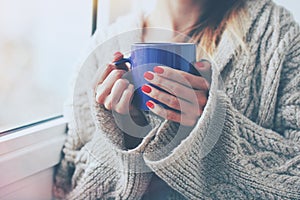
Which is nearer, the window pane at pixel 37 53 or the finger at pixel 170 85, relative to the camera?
the finger at pixel 170 85

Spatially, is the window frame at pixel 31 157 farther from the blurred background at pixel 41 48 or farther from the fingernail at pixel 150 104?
the fingernail at pixel 150 104

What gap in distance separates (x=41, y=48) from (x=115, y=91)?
270mm

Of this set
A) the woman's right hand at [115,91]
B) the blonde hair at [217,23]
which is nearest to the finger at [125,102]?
the woman's right hand at [115,91]

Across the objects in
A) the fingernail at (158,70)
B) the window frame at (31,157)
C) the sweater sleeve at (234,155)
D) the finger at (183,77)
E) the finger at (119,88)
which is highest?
the fingernail at (158,70)

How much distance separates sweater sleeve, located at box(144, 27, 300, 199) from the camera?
1.64 ft

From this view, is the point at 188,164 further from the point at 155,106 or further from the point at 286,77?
the point at 286,77

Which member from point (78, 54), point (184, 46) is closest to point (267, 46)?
point (184, 46)

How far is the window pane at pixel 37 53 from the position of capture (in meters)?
0.61

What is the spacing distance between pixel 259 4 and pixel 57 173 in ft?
1.43

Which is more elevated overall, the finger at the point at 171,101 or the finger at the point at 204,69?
the finger at the point at 204,69

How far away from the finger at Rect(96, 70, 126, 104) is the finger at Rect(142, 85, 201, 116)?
0.14 feet

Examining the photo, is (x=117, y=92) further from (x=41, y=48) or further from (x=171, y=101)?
(x=41, y=48)

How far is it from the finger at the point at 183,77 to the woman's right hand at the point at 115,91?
0.05 meters

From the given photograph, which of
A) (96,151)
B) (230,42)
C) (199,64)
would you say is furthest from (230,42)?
(96,151)
